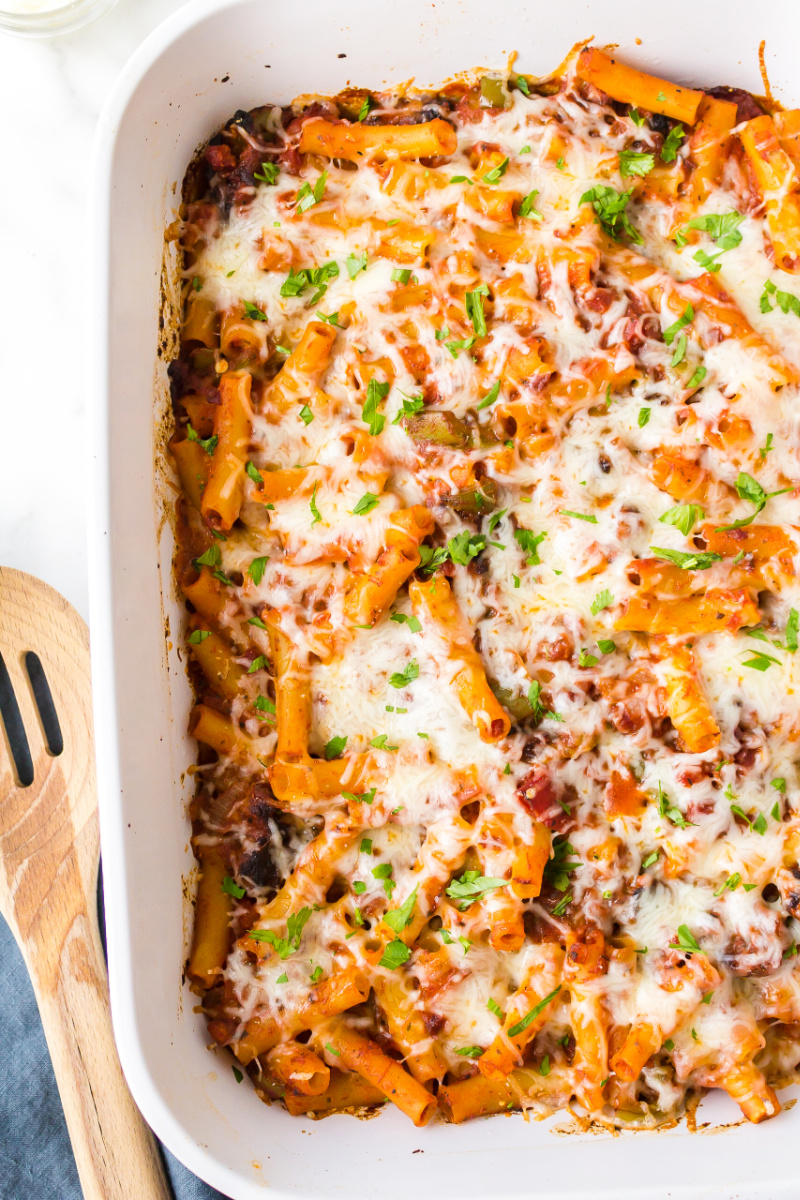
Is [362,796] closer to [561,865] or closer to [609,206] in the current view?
[561,865]

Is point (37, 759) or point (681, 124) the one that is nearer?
point (681, 124)

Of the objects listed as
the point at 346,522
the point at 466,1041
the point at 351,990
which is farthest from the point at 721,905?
the point at 346,522

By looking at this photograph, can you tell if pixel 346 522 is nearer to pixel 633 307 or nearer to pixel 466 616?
pixel 466 616

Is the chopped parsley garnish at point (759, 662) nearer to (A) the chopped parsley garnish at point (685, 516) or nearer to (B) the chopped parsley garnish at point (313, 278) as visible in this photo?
(A) the chopped parsley garnish at point (685, 516)

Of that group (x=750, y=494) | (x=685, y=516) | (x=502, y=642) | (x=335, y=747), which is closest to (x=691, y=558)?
(x=685, y=516)

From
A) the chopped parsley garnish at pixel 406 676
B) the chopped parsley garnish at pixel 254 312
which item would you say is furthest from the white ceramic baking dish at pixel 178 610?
the chopped parsley garnish at pixel 406 676

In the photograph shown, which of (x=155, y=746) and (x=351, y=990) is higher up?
(x=155, y=746)

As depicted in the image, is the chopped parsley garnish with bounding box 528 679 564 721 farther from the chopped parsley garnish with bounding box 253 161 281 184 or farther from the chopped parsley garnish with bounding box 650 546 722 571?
the chopped parsley garnish with bounding box 253 161 281 184
